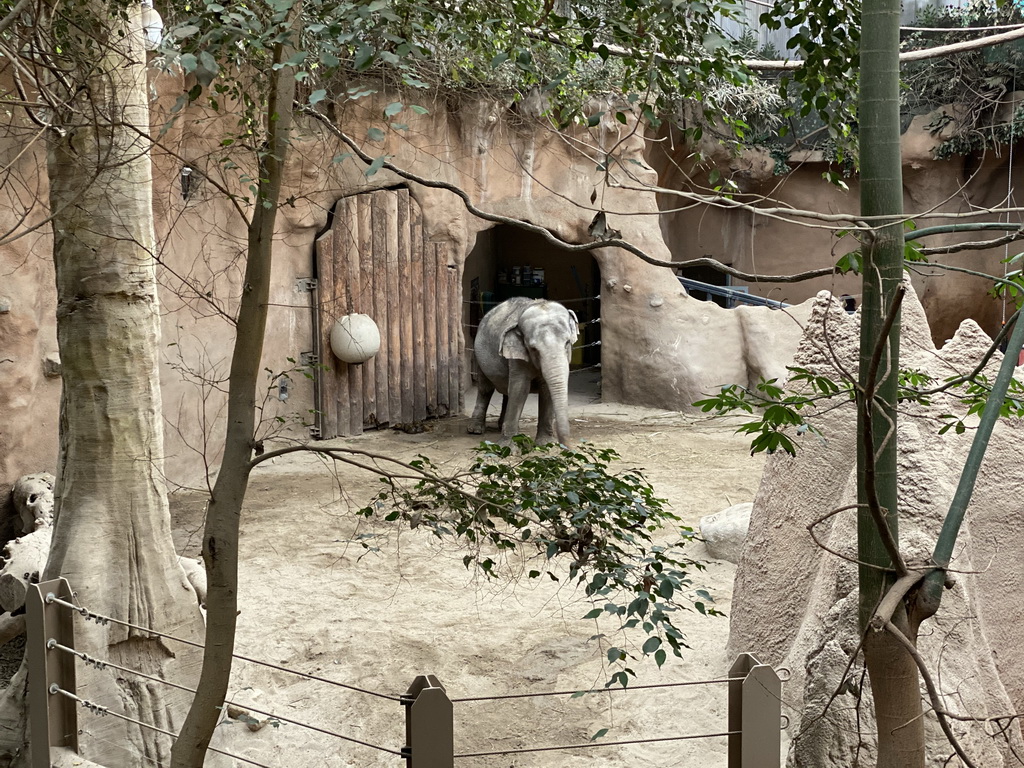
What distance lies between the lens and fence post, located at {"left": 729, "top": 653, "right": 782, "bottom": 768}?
321 centimetres

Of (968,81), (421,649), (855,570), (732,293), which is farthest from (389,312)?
(968,81)

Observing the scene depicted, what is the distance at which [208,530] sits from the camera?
306 cm

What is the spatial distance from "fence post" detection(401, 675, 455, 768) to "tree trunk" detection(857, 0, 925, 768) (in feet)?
3.89

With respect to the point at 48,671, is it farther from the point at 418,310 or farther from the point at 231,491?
the point at 418,310

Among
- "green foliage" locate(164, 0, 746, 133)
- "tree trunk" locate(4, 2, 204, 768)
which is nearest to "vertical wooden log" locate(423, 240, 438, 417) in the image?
"tree trunk" locate(4, 2, 204, 768)

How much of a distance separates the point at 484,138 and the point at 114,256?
737cm

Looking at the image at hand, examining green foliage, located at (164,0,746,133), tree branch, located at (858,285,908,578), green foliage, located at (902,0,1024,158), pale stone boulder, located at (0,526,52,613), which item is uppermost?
green foliage, located at (902,0,1024,158)

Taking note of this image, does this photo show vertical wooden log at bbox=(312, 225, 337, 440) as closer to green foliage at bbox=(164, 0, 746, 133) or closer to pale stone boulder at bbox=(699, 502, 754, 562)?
pale stone boulder at bbox=(699, 502, 754, 562)

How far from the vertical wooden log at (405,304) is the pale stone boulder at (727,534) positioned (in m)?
4.64

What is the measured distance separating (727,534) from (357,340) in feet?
14.6

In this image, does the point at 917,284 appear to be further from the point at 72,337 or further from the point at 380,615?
the point at 72,337

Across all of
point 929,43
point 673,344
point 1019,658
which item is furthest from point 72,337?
point 929,43

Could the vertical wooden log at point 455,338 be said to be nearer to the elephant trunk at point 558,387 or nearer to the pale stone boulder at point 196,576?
the elephant trunk at point 558,387

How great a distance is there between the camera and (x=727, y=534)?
6.77 metres
